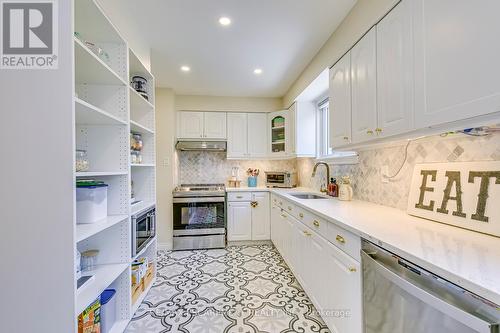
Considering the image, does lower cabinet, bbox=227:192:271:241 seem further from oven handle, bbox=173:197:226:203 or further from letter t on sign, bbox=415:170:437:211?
letter t on sign, bbox=415:170:437:211

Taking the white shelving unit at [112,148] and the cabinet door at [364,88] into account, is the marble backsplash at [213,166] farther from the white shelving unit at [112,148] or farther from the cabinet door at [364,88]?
the cabinet door at [364,88]

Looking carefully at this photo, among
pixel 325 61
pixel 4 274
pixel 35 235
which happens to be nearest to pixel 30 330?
pixel 4 274

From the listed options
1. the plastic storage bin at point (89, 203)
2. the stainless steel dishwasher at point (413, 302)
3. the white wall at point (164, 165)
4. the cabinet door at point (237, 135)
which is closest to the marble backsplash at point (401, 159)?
the stainless steel dishwasher at point (413, 302)

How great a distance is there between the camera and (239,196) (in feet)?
11.5

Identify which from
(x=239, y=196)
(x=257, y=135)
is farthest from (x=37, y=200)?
(x=257, y=135)

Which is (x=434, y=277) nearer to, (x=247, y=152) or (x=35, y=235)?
(x=35, y=235)

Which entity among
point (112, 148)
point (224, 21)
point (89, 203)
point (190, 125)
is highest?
point (224, 21)

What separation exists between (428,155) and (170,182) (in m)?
3.14

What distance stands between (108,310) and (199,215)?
1.86 m

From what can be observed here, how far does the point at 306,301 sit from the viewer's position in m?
2.02

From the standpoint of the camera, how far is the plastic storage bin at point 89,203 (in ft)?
4.63

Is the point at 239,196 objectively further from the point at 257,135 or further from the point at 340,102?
the point at 340,102

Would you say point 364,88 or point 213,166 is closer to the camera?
point 364,88

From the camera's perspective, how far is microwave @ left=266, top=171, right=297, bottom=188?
12.1 ft
